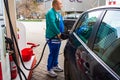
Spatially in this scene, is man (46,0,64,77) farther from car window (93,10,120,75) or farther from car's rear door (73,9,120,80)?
car window (93,10,120,75)

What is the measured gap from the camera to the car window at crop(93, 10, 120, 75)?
8.15 ft

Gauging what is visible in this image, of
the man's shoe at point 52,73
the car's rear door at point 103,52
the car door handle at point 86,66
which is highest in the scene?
the car's rear door at point 103,52

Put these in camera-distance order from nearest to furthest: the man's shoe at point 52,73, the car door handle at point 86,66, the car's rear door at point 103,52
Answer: the car's rear door at point 103,52
the car door handle at point 86,66
the man's shoe at point 52,73

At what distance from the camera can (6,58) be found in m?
3.19

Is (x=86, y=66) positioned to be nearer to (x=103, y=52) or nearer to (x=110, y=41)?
(x=103, y=52)

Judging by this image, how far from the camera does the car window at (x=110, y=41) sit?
97.8 inches

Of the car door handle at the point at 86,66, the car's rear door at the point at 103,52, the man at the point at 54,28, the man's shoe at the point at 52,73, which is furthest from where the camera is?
the man's shoe at the point at 52,73

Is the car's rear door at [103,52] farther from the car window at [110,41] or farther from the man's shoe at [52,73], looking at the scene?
the man's shoe at [52,73]

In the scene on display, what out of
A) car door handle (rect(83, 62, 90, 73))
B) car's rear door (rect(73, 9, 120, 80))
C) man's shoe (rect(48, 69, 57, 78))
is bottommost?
man's shoe (rect(48, 69, 57, 78))

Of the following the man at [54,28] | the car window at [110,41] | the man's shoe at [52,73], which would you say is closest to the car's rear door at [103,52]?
the car window at [110,41]

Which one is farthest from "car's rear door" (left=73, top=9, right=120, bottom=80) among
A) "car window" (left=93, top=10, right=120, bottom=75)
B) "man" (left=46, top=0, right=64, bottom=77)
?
"man" (left=46, top=0, right=64, bottom=77)

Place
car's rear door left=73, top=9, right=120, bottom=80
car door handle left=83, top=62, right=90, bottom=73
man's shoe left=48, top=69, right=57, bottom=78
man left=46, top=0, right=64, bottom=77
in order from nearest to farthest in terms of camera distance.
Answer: car's rear door left=73, top=9, right=120, bottom=80 < car door handle left=83, top=62, right=90, bottom=73 < man left=46, top=0, right=64, bottom=77 < man's shoe left=48, top=69, right=57, bottom=78

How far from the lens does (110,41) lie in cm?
272

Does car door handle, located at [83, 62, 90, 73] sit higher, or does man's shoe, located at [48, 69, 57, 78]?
car door handle, located at [83, 62, 90, 73]
